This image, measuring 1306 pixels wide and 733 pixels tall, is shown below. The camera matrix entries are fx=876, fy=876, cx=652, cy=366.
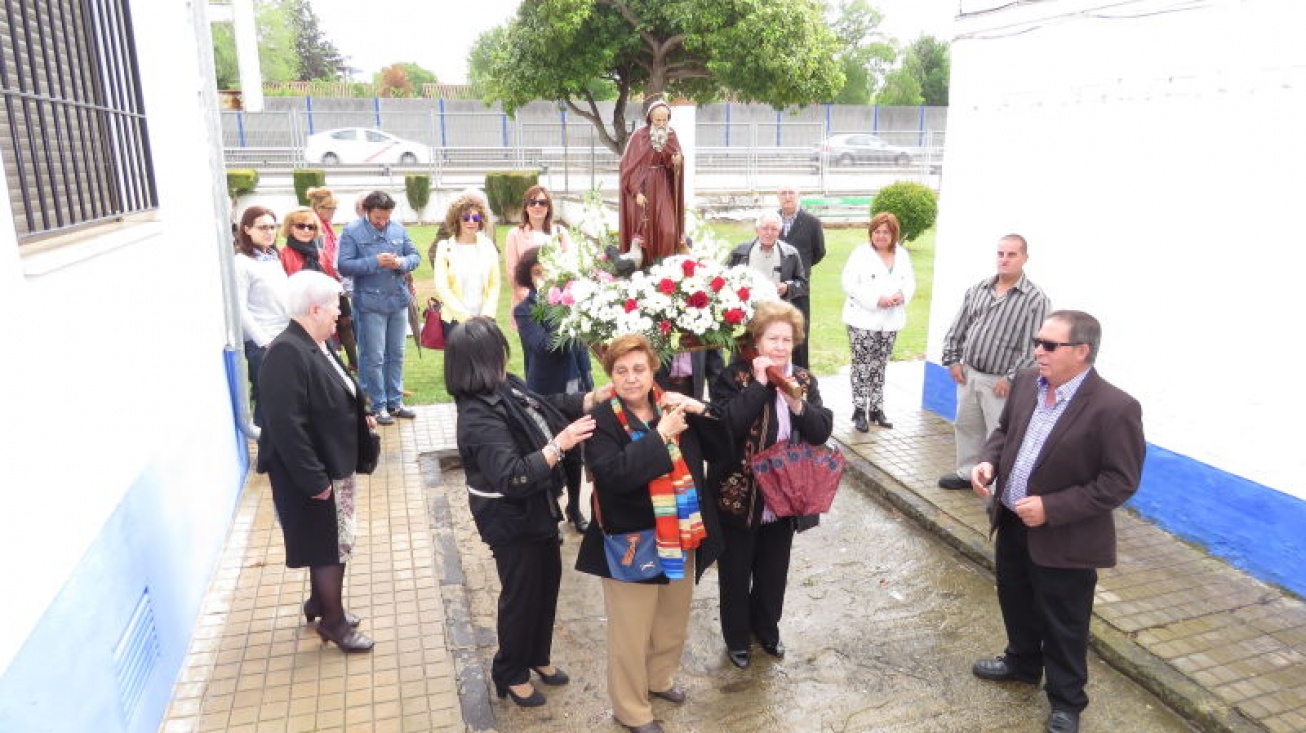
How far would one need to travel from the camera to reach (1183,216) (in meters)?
5.29

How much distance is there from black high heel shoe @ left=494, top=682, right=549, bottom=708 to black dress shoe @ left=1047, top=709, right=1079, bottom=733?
2.24m

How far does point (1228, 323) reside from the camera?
16.7ft

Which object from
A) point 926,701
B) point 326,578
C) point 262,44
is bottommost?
point 926,701

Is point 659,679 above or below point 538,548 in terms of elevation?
below

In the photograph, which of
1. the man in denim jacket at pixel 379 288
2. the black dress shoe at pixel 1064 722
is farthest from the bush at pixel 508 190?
the black dress shoe at pixel 1064 722

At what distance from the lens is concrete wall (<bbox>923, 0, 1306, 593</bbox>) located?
15.7ft

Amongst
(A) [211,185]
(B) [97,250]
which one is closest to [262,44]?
(A) [211,185]

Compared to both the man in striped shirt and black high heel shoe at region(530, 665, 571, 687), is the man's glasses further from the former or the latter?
black high heel shoe at region(530, 665, 571, 687)

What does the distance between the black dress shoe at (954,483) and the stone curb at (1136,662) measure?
304 millimetres

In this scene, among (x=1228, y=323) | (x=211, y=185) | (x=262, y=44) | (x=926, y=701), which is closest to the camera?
(x=926, y=701)

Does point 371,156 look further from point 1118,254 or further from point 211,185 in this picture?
point 1118,254

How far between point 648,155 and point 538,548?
8.06 feet

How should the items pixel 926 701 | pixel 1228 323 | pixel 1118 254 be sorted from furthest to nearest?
pixel 1118 254, pixel 1228 323, pixel 926 701

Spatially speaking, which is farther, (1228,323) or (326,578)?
(1228,323)
